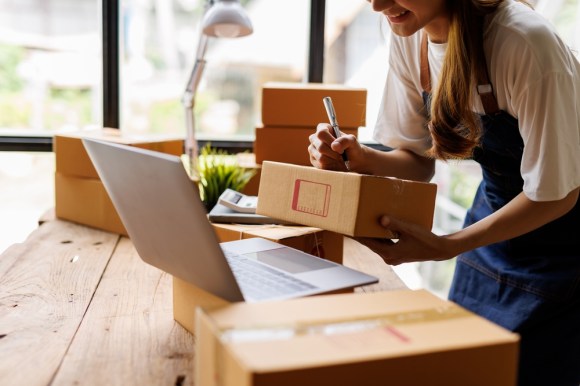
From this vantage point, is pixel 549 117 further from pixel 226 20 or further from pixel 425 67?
pixel 226 20

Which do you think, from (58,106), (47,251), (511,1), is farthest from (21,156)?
(511,1)

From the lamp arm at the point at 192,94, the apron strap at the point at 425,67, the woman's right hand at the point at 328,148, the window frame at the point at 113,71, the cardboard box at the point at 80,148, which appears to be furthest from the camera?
the window frame at the point at 113,71

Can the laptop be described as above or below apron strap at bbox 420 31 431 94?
below

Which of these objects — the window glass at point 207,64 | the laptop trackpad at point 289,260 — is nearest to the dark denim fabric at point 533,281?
the laptop trackpad at point 289,260

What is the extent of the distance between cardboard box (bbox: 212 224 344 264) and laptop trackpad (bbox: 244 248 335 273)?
13cm

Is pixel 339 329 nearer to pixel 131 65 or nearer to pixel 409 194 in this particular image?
pixel 409 194

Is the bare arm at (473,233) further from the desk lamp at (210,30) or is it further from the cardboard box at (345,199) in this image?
the desk lamp at (210,30)

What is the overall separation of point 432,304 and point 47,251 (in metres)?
1.12

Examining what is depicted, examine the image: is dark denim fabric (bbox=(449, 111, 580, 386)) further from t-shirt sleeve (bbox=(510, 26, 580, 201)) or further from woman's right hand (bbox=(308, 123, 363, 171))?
woman's right hand (bbox=(308, 123, 363, 171))

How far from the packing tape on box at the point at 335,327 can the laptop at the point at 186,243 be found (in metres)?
0.14

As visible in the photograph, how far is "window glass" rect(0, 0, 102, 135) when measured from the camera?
8.54ft

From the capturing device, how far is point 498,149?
1.39 metres

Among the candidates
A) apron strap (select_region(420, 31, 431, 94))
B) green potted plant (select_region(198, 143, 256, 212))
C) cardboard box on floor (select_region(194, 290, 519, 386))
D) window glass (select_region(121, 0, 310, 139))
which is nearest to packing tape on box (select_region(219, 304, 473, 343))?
cardboard box on floor (select_region(194, 290, 519, 386))

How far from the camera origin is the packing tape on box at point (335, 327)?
0.71 meters
